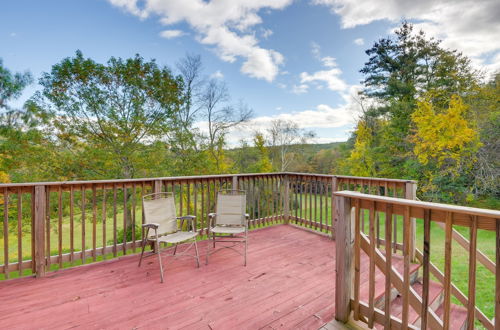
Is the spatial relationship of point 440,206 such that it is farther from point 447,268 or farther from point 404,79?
point 404,79

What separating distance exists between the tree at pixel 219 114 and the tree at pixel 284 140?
21.8 feet

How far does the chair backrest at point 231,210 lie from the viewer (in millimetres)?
3947

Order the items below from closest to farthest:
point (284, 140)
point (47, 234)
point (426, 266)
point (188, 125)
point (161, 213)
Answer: point (426, 266) < point (47, 234) < point (161, 213) < point (188, 125) < point (284, 140)

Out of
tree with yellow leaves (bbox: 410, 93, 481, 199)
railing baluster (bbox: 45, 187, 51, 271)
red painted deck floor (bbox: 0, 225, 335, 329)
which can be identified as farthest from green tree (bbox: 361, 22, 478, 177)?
railing baluster (bbox: 45, 187, 51, 271)

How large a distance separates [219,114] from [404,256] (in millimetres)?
13466

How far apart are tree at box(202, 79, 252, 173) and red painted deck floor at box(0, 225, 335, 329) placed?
1054 cm

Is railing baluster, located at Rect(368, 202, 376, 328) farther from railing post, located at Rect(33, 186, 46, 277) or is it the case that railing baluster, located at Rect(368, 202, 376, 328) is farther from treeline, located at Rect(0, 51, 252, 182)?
treeline, located at Rect(0, 51, 252, 182)

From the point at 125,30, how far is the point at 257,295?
10190mm

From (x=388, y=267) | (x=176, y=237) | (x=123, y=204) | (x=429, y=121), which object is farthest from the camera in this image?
(x=429, y=121)

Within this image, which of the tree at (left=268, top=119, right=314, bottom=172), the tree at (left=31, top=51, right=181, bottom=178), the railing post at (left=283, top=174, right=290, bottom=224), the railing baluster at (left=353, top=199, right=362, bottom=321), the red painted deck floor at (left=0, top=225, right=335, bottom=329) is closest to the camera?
the railing baluster at (left=353, top=199, right=362, bottom=321)

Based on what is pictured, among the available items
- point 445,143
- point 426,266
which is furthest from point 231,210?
point 445,143

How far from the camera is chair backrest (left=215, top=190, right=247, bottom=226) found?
395 centimetres

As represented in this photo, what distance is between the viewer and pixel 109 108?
9.56m

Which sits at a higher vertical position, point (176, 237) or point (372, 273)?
point (372, 273)
